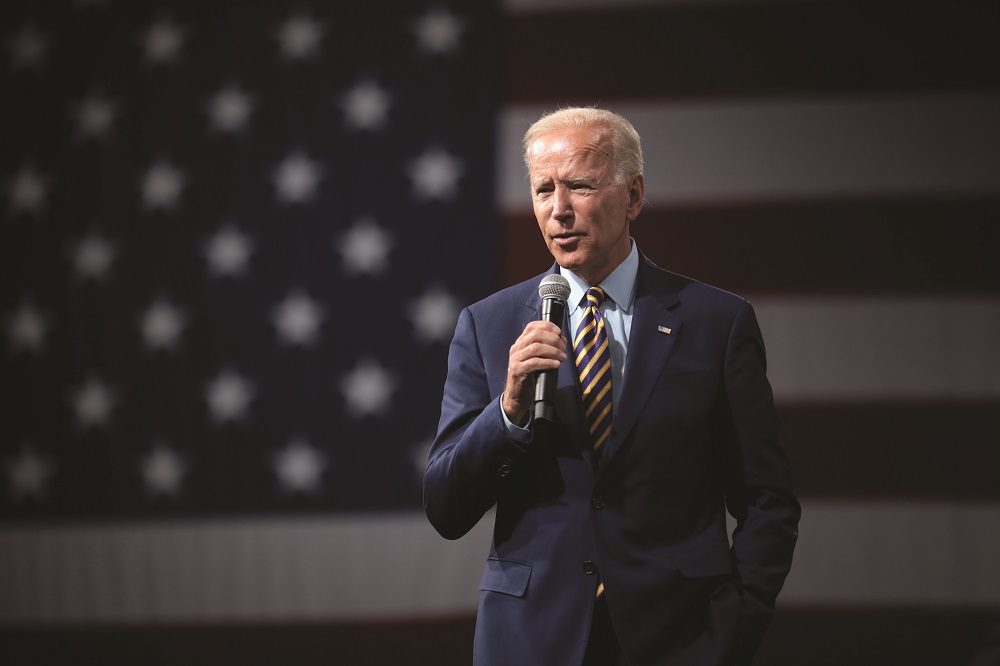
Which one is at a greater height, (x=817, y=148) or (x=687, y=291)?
(x=817, y=148)

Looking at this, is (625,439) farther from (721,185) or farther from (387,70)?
(387,70)

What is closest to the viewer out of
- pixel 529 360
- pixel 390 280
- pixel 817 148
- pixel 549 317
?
pixel 529 360

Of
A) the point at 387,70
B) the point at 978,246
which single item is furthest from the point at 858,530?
the point at 387,70

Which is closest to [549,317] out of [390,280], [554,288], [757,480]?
[554,288]

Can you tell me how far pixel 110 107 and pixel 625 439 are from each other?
2.78 metres

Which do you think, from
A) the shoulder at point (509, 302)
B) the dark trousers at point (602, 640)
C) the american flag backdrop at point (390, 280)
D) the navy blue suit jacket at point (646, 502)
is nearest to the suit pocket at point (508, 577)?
the navy blue suit jacket at point (646, 502)

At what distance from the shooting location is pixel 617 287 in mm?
1393

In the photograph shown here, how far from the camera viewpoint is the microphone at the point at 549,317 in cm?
118

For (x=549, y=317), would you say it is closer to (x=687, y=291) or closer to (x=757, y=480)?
(x=687, y=291)

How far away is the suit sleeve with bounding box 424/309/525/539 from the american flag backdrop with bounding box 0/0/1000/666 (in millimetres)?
1659

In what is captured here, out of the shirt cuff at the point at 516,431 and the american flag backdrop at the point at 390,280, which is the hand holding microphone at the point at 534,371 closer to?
the shirt cuff at the point at 516,431

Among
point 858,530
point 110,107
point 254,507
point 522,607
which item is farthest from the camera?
point 110,107

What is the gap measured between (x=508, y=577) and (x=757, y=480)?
0.40 m

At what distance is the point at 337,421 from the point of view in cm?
309
